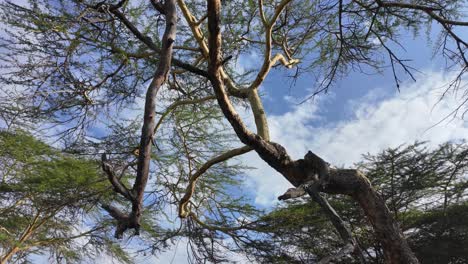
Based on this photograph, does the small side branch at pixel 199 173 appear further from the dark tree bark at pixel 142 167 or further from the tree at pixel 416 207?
the dark tree bark at pixel 142 167

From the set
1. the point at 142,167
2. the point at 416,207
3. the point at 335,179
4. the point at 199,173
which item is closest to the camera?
the point at 142,167

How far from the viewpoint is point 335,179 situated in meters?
2.54

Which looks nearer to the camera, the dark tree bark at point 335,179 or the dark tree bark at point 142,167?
the dark tree bark at point 142,167

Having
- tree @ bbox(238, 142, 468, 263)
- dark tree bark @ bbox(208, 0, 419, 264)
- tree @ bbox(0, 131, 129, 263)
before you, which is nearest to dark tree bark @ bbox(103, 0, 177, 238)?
dark tree bark @ bbox(208, 0, 419, 264)

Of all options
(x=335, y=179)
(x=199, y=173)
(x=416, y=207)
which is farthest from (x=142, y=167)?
(x=416, y=207)

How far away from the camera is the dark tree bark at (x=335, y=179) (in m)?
2.17

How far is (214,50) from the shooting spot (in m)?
1.89

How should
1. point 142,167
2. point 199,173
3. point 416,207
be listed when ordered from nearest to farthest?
point 142,167 → point 199,173 → point 416,207

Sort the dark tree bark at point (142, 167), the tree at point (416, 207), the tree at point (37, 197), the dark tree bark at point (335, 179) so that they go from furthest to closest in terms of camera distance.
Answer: the tree at point (37, 197)
the tree at point (416, 207)
the dark tree bark at point (335, 179)
the dark tree bark at point (142, 167)

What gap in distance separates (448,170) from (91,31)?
15.2ft

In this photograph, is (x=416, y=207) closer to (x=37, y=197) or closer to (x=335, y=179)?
(x=335, y=179)

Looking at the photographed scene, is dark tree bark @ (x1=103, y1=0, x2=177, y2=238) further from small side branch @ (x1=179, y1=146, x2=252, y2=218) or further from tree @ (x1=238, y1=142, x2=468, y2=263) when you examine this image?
tree @ (x1=238, y1=142, x2=468, y2=263)

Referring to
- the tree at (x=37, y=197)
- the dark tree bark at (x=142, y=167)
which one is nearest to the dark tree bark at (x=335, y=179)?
the dark tree bark at (x=142, y=167)

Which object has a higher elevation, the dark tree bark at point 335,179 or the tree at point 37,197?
the tree at point 37,197
